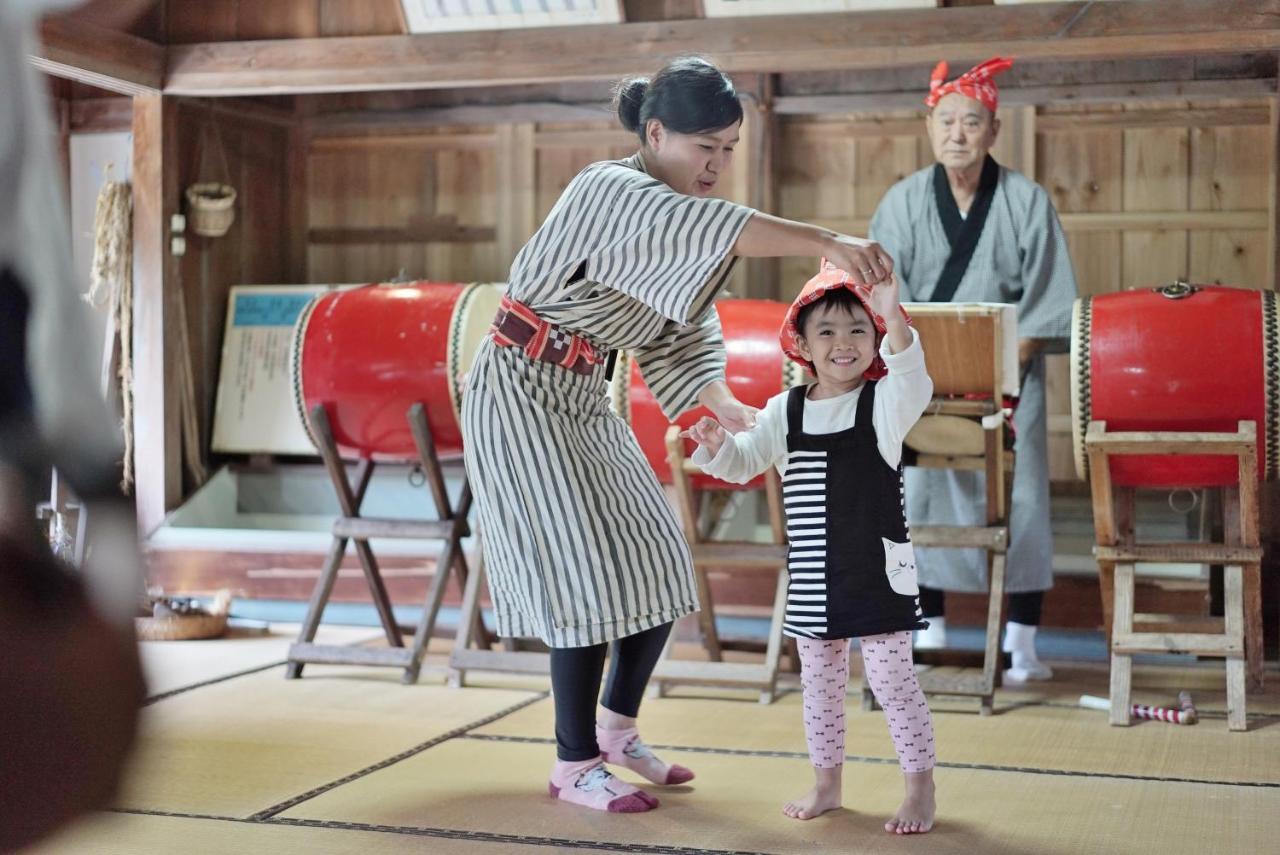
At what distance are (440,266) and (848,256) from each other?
12.7 ft

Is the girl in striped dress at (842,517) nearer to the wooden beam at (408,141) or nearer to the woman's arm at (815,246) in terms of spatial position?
the woman's arm at (815,246)

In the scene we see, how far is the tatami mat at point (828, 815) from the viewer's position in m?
2.26

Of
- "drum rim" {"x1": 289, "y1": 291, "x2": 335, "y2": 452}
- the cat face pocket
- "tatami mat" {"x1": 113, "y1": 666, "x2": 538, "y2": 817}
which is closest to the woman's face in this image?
the cat face pocket

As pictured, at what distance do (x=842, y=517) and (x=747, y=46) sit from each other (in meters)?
2.24

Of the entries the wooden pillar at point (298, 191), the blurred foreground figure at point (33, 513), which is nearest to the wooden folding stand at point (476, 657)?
the wooden pillar at point (298, 191)

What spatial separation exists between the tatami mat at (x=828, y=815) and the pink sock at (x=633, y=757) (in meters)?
0.03

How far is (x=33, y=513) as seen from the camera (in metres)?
0.87

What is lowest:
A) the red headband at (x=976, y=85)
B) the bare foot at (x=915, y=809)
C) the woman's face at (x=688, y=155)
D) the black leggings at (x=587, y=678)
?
the bare foot at (x=915, y=809)

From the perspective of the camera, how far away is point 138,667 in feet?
2.92

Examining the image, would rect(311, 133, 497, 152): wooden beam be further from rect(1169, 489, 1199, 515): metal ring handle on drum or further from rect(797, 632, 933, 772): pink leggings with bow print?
rect(797, 632, 933, 772): pink leggings with bow print

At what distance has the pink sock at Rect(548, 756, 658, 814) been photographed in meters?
2.44

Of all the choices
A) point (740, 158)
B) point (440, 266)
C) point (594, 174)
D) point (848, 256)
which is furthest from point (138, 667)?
point (440, 266)

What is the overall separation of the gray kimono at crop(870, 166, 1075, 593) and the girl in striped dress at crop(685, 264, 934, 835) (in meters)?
1.39

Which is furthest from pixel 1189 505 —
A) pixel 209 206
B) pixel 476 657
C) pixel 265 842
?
pixel 209 206
